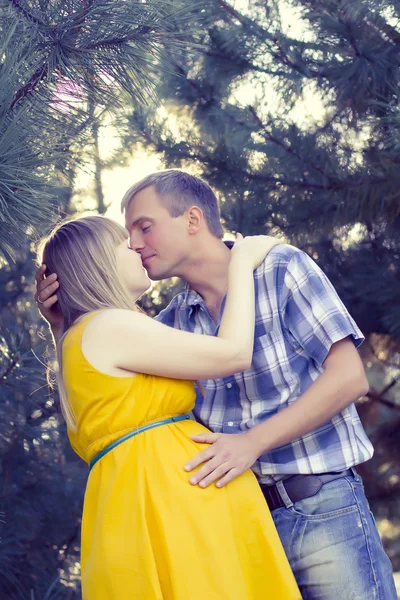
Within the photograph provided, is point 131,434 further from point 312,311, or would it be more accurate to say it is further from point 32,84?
point 32,84

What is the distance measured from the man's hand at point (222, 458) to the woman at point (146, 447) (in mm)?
20

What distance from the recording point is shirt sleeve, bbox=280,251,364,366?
1.65 metres

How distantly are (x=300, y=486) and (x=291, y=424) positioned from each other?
18cm

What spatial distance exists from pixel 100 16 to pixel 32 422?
1635 millimetres

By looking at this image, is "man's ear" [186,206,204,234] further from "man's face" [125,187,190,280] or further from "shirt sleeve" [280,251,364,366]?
"shirt sleeve" [280,251,364,366]

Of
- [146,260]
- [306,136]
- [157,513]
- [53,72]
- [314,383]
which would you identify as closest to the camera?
[157,513]

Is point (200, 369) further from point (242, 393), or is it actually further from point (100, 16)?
point (100, 16)

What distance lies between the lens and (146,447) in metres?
1.49

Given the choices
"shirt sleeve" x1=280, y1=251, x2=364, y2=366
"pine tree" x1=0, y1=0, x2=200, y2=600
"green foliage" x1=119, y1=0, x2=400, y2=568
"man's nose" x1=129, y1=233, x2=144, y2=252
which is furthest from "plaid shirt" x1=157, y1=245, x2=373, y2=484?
"green foliage" x1=119, y1=0, x2=400, y2=568

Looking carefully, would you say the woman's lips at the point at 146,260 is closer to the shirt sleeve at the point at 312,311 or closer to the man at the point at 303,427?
the man at the point at 303,427

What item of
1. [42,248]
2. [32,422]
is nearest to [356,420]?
[42,248]

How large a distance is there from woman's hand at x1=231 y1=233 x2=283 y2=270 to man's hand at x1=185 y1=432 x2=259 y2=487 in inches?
16.8

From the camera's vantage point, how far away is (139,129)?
341cm

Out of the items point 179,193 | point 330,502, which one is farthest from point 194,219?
point 330,502
